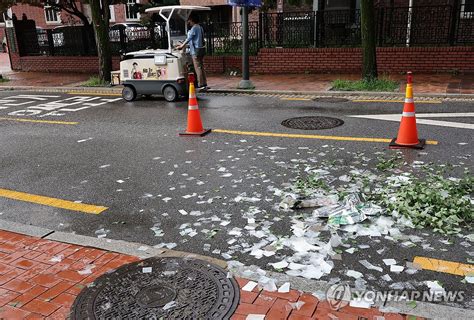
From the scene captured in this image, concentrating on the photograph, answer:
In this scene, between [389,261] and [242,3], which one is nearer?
[389,261]

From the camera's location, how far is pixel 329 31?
51.1 ft

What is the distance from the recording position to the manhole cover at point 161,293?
3.05 m

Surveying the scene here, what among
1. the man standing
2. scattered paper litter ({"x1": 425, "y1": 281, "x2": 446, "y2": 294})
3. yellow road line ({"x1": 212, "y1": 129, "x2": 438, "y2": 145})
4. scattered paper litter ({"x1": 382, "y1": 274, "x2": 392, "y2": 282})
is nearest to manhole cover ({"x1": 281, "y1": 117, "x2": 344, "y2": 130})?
yellow road line ({"x1": 212, "y1": 129, "x2": 438, "y2": 145})

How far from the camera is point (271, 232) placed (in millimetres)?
4137

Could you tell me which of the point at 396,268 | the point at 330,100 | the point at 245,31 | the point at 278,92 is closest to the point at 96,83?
the point at 245,31

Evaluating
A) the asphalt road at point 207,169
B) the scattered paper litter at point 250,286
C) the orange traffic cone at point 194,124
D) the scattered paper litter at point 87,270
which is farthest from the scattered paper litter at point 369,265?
the orange traffic cone at point 194,124

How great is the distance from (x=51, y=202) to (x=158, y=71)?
6586 mm

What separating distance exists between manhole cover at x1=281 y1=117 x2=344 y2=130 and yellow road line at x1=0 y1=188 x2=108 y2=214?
4349 millimetres

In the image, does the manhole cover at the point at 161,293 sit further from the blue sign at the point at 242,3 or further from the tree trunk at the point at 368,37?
the tree trunk at the point at 368,37

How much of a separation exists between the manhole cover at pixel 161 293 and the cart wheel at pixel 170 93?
26.7 ft

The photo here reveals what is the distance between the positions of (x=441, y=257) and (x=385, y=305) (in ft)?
2.95

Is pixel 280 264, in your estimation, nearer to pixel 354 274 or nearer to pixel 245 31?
pixel 354 274

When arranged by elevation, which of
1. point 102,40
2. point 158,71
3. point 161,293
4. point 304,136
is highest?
point 102,40

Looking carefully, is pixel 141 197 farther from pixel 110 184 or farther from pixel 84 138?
pixel 84 138
